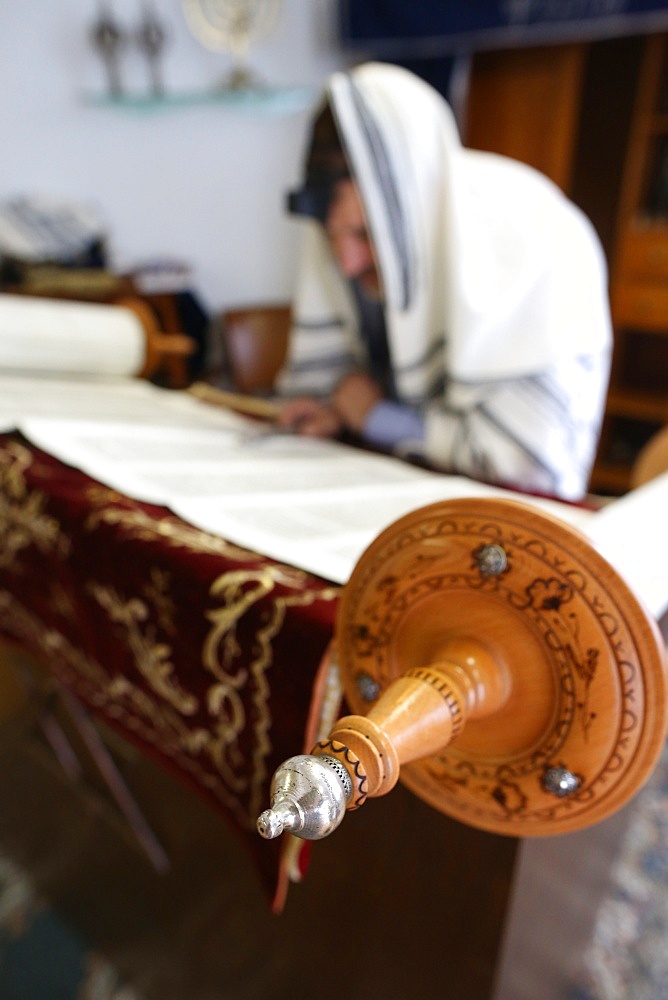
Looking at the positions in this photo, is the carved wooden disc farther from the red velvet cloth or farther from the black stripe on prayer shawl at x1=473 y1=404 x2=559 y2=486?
the black stripe on prayer shawl at x1=473 y1=404 x2=559 y2=486

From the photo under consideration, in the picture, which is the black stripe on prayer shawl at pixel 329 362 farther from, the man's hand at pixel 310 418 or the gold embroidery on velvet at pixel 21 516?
the gold embroidery on velvet at pixel 21 516

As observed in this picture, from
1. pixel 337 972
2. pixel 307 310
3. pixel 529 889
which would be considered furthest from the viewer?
pixel 307 310

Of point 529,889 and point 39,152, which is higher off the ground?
point 39,152

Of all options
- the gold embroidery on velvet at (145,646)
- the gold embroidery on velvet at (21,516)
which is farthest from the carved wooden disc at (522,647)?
the gold embroidery on velvet at (21,516)

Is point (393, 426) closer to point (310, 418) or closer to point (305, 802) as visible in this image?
point (310, 418)

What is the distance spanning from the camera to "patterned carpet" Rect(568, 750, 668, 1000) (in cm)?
94

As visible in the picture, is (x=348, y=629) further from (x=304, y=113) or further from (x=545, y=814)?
(x=304, y=113)

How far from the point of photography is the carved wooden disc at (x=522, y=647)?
28cm

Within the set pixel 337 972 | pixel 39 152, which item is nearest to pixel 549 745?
pixel 337 972

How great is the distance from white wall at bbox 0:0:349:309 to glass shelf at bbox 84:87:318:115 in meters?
0.03

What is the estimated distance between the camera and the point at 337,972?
66 centimetres

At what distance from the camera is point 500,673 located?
31cm

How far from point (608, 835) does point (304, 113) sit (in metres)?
2.43

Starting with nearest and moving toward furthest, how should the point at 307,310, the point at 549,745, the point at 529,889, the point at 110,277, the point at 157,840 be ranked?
the point at 549,745, the point at 529,889, the point at 157,840, the point at 307,310, the point at 110,277
